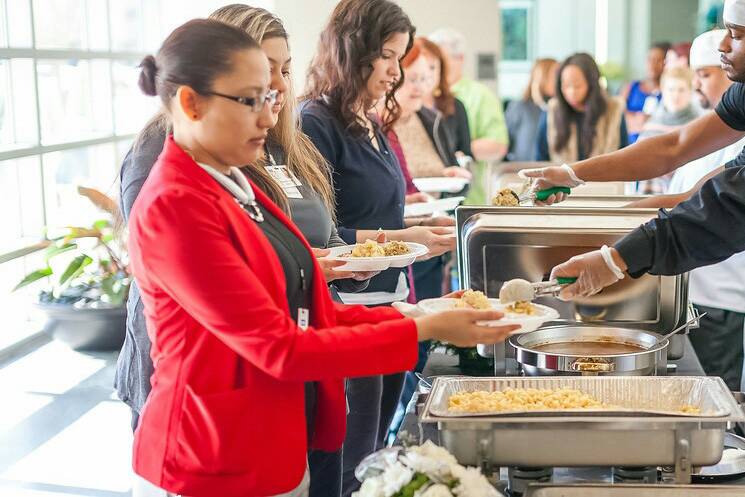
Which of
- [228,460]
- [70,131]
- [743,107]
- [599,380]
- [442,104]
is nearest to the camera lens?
[228,460]

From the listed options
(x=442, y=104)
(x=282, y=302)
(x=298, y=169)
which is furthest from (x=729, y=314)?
(x=442, y=104)

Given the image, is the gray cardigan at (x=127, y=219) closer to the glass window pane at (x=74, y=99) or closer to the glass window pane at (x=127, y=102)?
the glass window pane at (x=74, y=99)

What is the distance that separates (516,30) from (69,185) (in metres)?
12.1

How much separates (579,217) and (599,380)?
2.02ft

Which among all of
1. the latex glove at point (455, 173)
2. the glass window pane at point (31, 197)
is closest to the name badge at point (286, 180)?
the latex glove at point (455, 173)

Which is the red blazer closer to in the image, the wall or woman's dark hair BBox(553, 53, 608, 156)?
woman's dark hair BBox(553, 53, 608, 156)

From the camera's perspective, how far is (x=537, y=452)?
1.70m

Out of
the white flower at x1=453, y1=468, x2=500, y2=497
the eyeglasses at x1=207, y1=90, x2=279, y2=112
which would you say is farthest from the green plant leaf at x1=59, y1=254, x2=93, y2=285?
the white flower at x1=453, y1=468, x2=500, y2=497

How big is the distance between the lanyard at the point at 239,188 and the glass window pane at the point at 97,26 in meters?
4.90

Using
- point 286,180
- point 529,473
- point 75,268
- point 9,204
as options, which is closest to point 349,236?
point 286,180

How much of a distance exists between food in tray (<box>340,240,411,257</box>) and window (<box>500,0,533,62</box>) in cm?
1471

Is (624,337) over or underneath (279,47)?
underneath

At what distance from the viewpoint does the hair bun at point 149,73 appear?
158 cm

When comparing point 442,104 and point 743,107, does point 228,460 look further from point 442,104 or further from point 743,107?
point 442,104
